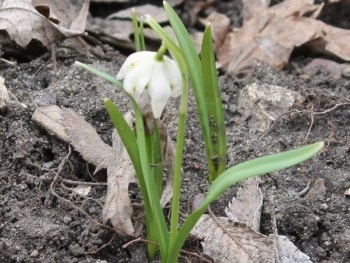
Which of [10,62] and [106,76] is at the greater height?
[106,76]

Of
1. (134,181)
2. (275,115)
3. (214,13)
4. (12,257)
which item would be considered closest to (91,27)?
(214,13)

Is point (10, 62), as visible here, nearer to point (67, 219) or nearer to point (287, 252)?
point (67, 219)

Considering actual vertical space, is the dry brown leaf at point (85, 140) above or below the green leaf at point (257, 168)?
below

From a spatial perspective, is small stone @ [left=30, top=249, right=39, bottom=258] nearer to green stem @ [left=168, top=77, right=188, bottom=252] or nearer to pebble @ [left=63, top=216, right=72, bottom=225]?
pebble @ [left=63, top=216, right=72, bottom=225]

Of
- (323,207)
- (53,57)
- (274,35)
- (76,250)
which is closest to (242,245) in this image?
(323,207)

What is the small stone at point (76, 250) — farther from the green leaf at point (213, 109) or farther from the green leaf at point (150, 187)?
the green leaf at point (213, 109)

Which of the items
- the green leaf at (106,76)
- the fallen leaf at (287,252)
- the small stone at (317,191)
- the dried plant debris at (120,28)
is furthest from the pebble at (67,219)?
the dried plant debris at (120,28)
